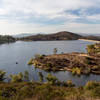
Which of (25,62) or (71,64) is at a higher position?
(71,64)

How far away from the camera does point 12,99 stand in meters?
6.14

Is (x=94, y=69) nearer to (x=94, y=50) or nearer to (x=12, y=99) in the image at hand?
(x=94, y=50)

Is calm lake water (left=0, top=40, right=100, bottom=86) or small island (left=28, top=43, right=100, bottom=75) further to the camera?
small island (left=28, top=43, right=100, bottom=75)

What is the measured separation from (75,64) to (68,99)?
38661 millimetres

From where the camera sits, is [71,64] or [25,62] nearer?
[71,64]

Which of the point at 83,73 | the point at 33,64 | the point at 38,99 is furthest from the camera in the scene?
the point at 33,64

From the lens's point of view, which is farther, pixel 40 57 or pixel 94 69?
pixel 40 57

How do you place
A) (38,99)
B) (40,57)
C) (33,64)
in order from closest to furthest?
(38,99) → (33,64) → (40,57)

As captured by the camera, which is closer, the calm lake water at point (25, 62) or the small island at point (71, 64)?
the calm lake water at point (25, 62)

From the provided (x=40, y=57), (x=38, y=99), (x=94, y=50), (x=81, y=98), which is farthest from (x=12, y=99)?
(x=94, y=50)

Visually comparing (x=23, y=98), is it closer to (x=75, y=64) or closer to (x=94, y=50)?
(x=75, y=64)

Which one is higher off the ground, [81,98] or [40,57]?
[81,98]

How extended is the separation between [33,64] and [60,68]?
1138 centimetres

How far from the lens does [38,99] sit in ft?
19.3
